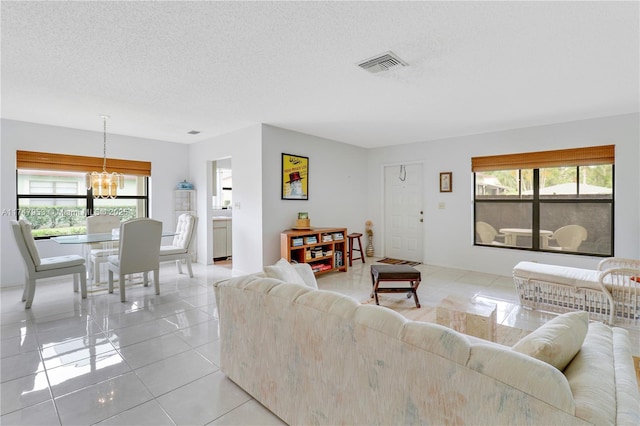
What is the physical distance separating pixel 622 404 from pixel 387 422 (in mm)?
724

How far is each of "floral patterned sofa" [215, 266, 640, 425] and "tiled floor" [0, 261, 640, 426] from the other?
16.4 inches

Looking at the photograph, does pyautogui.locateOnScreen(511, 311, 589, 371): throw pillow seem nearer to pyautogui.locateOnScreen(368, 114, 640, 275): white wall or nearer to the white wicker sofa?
the white wicker sofa

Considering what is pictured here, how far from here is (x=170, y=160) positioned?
607 cm

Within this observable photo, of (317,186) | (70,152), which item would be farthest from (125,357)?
(70,152)

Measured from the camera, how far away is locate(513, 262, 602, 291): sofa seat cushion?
10.3 feet

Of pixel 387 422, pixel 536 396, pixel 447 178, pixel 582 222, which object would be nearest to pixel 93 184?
pixel 387 422

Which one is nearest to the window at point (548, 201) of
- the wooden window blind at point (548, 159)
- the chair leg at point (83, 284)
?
the wooden window blind at point (548, 159)

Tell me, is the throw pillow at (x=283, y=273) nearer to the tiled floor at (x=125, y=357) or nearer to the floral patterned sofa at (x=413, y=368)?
the floral patterned sofa at (x=413, y=368)

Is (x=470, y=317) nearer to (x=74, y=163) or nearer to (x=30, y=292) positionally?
(x=30, y=292)

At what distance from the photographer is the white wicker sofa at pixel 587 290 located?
9.59ft

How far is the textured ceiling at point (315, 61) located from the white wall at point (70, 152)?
348mm

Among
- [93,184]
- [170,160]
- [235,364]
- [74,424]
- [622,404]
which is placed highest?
[170,160]

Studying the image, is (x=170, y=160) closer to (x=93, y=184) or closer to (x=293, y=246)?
(x=93, y=184)

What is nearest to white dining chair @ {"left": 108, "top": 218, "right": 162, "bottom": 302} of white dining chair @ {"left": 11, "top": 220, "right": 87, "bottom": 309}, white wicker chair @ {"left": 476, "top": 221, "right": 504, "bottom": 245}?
white dining chair @ {"left": 11, "top": 220, "right": 87, "bottom": 309}
